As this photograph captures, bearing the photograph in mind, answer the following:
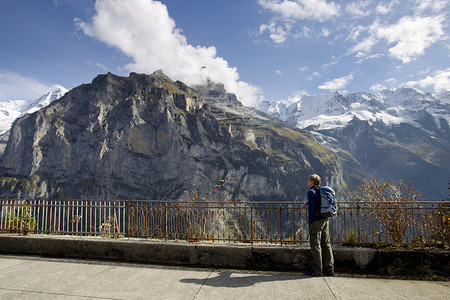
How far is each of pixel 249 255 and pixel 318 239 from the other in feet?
6.30

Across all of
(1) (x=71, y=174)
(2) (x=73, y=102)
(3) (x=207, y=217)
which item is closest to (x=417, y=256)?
(3) (x=207, y=217)

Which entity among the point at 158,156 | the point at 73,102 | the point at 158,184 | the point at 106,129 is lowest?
the point at 158,184

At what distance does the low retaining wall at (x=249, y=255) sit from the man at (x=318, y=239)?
1.64 feet

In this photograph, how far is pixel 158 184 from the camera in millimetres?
187375

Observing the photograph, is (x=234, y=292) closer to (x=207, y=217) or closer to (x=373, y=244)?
(x=207, y=217)

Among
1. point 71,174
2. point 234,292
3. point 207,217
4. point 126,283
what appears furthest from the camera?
point 71,174

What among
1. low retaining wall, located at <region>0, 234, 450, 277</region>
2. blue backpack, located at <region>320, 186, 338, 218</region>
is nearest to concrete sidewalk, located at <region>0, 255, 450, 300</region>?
low retaining wall, located at <region>0, 234, 450, 277</region>

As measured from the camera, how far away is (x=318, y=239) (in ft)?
21.7

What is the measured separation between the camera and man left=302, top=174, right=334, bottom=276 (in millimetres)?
6613

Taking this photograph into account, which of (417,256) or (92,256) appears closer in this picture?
(417,256)

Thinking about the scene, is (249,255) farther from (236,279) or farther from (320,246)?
(320,246)

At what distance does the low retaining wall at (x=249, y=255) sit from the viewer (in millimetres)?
6911

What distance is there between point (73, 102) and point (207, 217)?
702 ft

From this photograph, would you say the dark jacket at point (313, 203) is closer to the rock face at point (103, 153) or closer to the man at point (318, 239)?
the man at point (318, 239)
